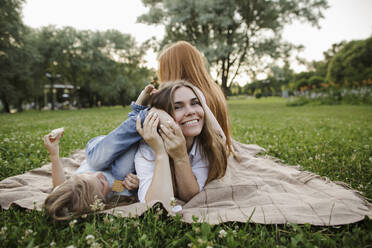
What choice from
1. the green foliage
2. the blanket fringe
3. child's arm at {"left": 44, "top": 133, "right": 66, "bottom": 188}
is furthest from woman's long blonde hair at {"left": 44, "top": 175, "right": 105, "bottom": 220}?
the green foliage

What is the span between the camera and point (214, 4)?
20.7m

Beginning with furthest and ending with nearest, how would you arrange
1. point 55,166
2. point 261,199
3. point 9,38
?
1. point 9,38
2. point 55,166
3. point 261,199

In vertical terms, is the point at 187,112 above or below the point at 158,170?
above

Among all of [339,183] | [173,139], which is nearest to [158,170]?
[173,139]

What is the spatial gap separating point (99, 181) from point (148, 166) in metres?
0.51

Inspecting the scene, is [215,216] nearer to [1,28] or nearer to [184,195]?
[184,195]

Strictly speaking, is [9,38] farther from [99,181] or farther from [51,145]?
[99,181]

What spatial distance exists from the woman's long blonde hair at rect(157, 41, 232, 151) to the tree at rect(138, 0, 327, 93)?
1784cm

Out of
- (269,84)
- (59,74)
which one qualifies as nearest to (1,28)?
(59,74)

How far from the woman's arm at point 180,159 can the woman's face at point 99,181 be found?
0.76 metres

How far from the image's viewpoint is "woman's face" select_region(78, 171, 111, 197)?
2.08 m

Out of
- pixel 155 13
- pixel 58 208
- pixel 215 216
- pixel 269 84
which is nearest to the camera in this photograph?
pixel 58 208

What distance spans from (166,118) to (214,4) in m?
21.8

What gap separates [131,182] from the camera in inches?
94.0
